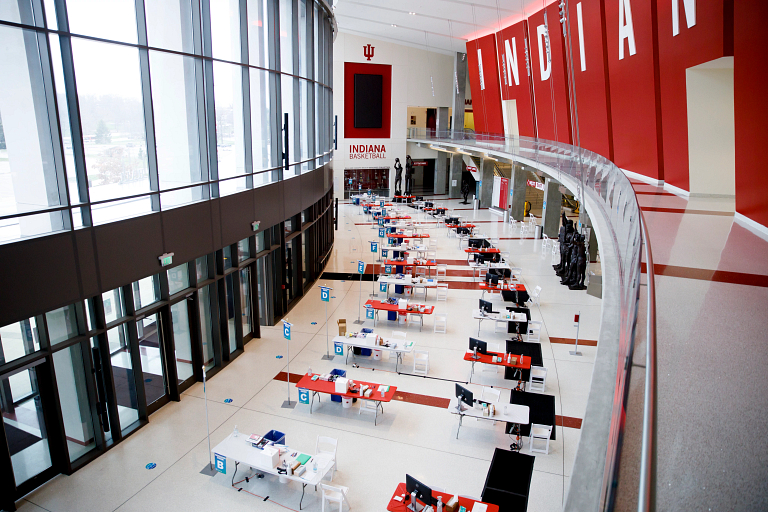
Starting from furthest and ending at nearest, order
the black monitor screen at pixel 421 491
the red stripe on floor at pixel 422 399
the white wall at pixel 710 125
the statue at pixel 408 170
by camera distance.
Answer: the statue at pixel 408 170 < the white wall at pixel 710 125 < the red stripe on floor at pixel 422 399 < the black monitor screen at pixel 421 491

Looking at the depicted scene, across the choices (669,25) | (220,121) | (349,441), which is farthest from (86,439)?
(669,25)

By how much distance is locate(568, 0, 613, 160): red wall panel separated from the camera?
48.4 feet

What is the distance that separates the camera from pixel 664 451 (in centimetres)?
283

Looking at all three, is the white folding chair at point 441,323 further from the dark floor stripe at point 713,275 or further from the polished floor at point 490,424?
the dark floor stripe at point 713,275

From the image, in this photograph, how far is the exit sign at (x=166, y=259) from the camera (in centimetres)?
808

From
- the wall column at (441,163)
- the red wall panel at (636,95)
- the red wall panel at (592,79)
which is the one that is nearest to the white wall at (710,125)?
the red wall panel at (636,95)

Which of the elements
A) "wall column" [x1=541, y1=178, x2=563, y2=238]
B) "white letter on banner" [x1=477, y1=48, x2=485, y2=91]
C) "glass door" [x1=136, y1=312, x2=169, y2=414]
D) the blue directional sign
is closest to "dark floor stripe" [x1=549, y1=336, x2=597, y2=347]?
the blue directional sign

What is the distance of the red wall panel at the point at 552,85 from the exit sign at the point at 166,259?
14.1m

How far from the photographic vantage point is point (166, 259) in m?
8.18

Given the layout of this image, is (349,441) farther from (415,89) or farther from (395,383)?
(415,89)

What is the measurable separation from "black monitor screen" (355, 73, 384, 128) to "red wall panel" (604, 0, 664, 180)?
20632 millimetres

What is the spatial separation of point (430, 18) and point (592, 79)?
11.6 metres

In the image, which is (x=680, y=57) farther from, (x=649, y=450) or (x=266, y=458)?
(x=649, y=450)

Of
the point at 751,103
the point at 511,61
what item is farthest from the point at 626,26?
the point at 511,61
